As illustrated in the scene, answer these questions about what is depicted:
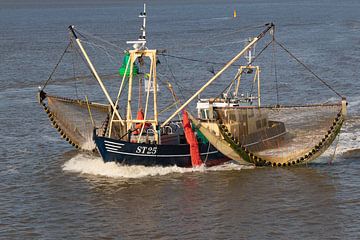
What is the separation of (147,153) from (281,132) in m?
8.50

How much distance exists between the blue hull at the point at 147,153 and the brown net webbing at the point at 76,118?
5.06m

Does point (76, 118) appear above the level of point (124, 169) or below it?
above

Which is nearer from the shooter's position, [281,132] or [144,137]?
[144,137]

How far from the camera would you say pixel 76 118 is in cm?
4762

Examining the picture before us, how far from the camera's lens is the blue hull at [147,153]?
1645 inches

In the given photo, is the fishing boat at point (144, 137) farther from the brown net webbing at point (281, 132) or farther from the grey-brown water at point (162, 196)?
the brown net webbing at point (281, 132)

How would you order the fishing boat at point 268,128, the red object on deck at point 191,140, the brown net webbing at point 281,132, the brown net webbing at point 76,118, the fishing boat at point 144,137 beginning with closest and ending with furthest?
the fishing boat at point 144,137 → the red object on deck at point 191,140 → the fishing boat at point 268,128 → the brown net webbing at point 281,132 → the brown net webbing at point 76,118

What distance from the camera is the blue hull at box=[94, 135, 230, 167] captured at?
41.8 metres

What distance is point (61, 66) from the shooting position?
91.2 metres

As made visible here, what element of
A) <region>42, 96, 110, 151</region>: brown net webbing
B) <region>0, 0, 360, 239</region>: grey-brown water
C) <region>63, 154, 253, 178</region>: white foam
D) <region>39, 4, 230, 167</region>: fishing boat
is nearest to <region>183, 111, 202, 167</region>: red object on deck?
<region>39, 4, 230, 167</region>: fishing boat

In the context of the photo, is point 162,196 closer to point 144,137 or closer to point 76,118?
point 144,137

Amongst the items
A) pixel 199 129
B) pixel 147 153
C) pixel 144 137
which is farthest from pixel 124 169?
pixel 199 129

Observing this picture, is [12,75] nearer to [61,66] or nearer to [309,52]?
[61,66]

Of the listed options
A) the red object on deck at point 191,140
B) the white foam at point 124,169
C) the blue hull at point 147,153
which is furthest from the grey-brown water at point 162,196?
the red object on deck at point 191,140
